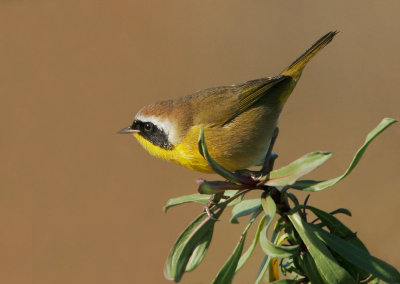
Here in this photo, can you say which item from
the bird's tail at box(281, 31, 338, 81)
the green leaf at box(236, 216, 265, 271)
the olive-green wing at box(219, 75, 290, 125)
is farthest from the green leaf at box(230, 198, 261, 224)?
the bird's tail at box(281, 31, 338, 81)

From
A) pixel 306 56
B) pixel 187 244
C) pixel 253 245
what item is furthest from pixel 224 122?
pixel 187 244

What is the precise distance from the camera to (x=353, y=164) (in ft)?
2.73

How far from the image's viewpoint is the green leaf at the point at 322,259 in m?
0.89

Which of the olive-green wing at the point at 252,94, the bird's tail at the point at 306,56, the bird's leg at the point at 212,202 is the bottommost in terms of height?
the bird's leg at the point at 212,202

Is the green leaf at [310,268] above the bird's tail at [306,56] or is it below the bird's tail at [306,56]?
below

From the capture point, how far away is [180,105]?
1.88m

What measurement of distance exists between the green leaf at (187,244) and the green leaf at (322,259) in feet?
0.60

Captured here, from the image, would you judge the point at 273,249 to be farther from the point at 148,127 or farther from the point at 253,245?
the point at 148,127

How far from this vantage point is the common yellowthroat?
1.71 meters

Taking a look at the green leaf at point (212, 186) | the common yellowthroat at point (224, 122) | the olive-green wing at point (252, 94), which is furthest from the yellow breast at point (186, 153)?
the green leaf at point (212, 186)

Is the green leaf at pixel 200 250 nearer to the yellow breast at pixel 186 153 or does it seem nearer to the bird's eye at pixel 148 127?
the yellow breast at pixel 186 153

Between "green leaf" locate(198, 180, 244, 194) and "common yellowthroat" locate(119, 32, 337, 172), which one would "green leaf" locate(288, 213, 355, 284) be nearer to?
"green leaf" locate(198, 180, 244, 194)

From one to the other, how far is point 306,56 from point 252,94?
0.25 m

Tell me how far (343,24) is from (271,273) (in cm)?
249
